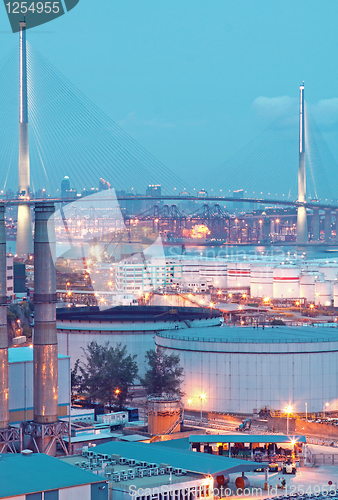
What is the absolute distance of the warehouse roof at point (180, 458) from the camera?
24.0 feet

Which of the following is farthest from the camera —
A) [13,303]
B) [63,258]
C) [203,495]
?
[63,258]

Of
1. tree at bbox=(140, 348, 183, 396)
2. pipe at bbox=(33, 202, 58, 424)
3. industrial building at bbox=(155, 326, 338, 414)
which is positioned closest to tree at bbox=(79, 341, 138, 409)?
tree at bbox=(140, 348, 183, 396)

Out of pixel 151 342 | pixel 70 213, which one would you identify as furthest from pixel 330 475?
pixel 70 213

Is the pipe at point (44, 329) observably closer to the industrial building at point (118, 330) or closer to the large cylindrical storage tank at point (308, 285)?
the industrial building at point (118, 330)

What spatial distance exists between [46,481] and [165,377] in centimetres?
553

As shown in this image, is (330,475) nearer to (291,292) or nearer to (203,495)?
(203,495)

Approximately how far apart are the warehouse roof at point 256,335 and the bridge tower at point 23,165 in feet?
62.0

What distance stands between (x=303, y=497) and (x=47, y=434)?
7.68 ft

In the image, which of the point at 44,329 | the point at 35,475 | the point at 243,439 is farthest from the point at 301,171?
the point at 35,475

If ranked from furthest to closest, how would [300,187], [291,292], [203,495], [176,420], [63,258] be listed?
[300,187] < [63,258] < [291,292] < [176,420] < [203,495]

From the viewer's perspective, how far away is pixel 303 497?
719 centimetres

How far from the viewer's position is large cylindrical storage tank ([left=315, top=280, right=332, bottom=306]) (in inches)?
989

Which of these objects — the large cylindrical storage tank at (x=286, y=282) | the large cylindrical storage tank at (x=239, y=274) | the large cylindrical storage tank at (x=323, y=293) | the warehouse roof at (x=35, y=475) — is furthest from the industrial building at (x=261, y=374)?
the large cylindrical storage tank at (x=239, y=274)

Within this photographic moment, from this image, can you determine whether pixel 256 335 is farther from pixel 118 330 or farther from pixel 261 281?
pixel 261 281
